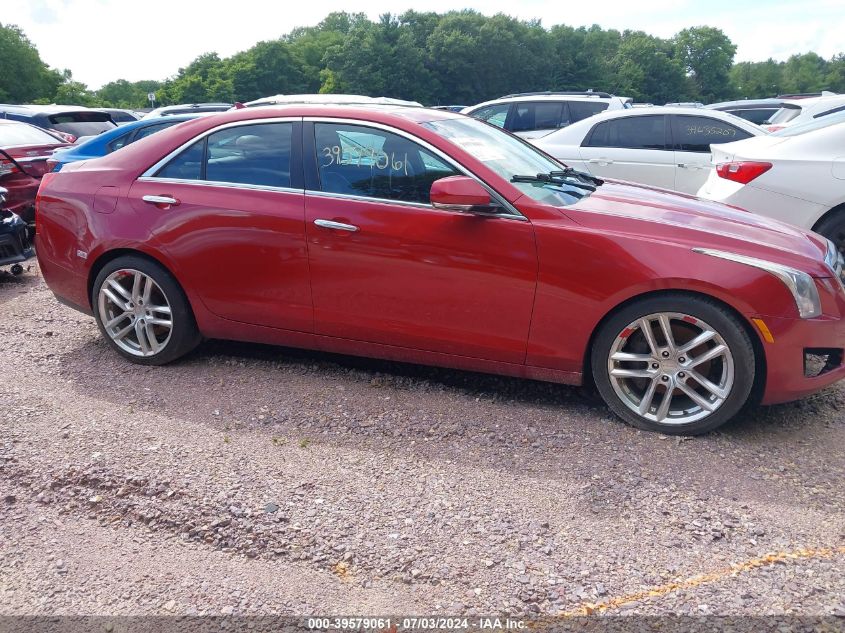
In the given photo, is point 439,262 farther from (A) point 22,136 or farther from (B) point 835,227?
(A) point 22,136

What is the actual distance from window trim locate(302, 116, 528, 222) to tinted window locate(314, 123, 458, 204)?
0.02 meters

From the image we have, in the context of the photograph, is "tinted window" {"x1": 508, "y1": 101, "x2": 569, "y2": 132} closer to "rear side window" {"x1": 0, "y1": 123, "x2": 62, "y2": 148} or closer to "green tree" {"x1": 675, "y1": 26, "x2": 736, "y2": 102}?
"rear side window" {"x1": 0, "y1": 123, "x2": 62, "y2": 148}

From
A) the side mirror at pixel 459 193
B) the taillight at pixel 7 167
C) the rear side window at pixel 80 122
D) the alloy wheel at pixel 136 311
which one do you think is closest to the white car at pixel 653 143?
the side mirror at pixel 459 193

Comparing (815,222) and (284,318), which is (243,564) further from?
(815,222)

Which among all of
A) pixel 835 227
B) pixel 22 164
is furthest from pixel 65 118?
pixel 835 227

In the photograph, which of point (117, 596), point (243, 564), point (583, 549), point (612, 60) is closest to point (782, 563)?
point (583, 549)

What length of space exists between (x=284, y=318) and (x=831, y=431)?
302cm

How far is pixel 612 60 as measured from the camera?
104812 mm

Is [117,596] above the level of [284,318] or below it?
below

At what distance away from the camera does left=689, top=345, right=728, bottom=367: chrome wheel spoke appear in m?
3.57

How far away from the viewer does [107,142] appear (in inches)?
354

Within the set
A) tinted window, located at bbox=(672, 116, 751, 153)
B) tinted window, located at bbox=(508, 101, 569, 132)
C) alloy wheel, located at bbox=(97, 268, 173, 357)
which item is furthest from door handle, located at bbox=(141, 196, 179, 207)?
tinted window, located at bbox=(508, 101, 569, 132)

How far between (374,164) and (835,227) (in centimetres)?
414

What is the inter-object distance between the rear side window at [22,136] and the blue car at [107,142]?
1.87 ft
